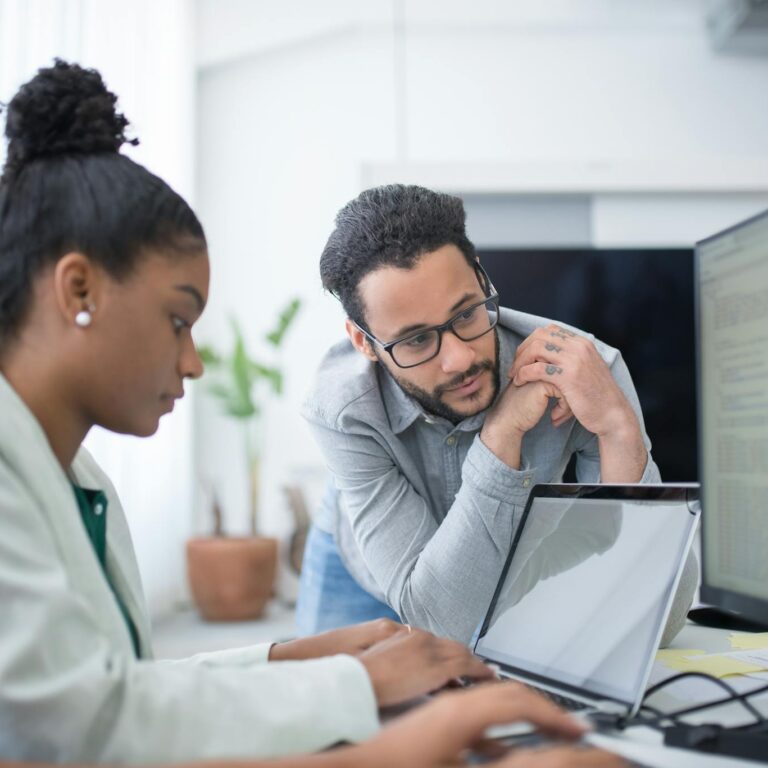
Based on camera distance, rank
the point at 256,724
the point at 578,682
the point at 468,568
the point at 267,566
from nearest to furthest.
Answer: the point at 256,724
the point at 578,682
the point at 468,568
the point at 267,566

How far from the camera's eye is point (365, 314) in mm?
1389

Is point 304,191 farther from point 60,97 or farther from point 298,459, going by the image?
point 60,97

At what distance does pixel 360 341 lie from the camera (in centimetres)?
148

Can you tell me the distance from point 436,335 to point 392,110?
317 centimetres

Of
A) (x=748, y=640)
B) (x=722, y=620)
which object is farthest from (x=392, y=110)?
(x=748, y=640)

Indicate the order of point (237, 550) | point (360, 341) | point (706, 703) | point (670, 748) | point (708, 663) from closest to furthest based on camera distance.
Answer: point (670, 748), point (706, 703), point (708, 663), point (360, 341), point (237, 550)

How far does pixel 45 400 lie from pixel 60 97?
298 millimetres

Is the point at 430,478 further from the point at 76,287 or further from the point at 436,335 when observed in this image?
the point at 76,287

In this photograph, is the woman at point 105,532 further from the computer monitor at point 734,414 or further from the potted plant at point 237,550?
the potted plant at point 237,550

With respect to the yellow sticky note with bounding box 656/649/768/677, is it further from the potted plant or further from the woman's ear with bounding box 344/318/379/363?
the potted plant

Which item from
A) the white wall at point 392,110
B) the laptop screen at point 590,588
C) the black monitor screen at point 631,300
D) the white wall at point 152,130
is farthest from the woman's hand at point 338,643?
the white wall at point 392,110

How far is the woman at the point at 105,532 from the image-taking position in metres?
0.61

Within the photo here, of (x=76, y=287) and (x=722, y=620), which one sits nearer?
(x=76, y=287)

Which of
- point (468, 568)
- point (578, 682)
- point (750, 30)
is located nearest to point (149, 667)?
point (578, 682)
